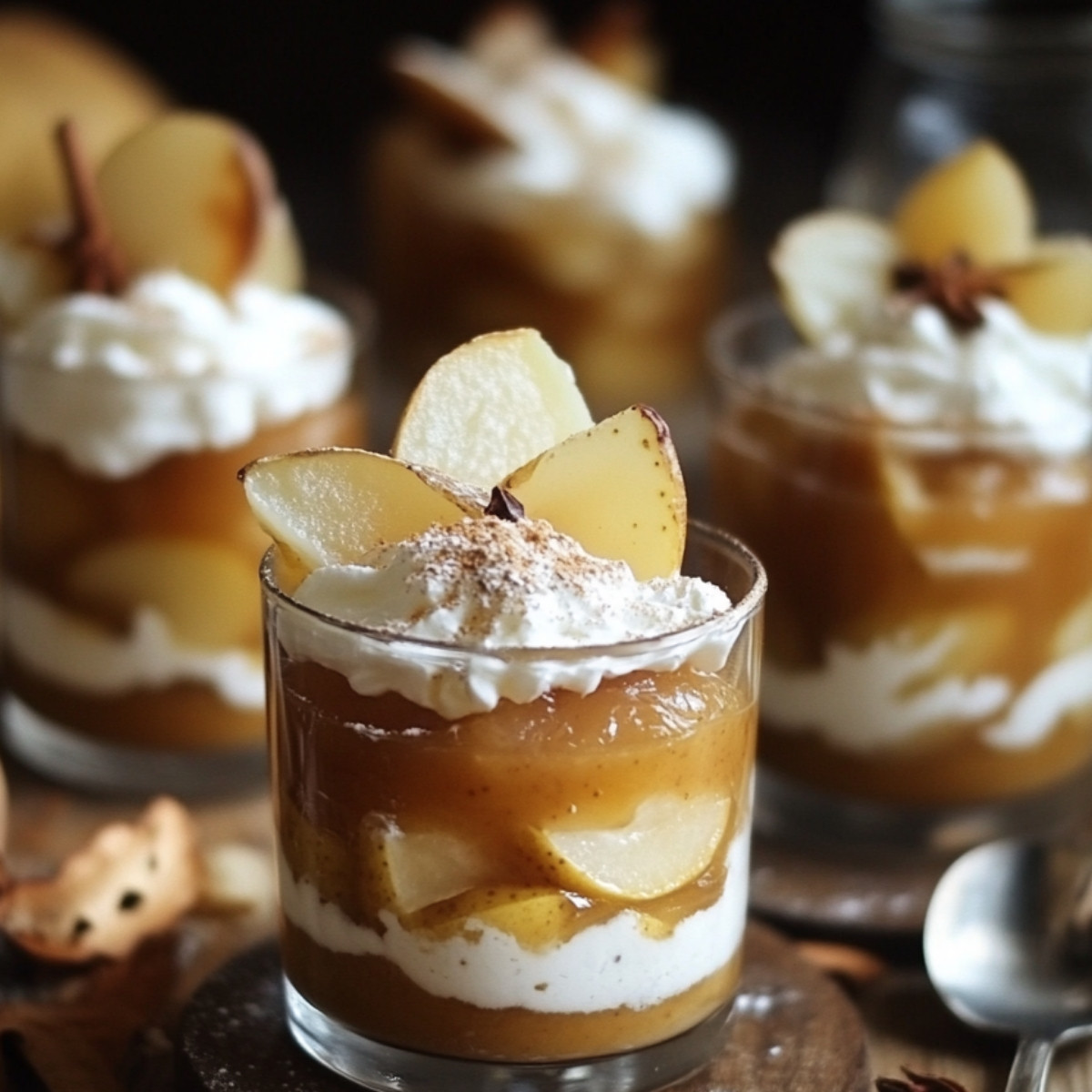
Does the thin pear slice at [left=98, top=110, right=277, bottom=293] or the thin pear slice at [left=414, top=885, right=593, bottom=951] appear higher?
the thin pear slice at [left=98, top=110, right=277, bottom=293]

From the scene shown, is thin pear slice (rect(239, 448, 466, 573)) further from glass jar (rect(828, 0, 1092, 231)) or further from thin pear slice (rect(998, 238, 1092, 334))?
glass jar (rect(828, 0, 1092, 231))

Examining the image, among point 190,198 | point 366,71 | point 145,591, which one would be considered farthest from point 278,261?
→ point 366,71

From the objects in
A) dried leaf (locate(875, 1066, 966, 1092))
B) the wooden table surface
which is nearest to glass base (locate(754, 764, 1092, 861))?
the wooden table surface

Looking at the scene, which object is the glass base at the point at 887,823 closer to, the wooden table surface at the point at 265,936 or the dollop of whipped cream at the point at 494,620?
the wooden table surface at the point at 265,936

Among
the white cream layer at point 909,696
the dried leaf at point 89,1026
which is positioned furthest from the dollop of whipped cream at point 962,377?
the dried leaf at point 89,1026

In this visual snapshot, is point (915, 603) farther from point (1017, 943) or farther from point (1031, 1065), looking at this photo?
point (1031, 1065)

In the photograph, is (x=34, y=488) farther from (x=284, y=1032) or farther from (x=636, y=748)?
(x=636, y=748)
